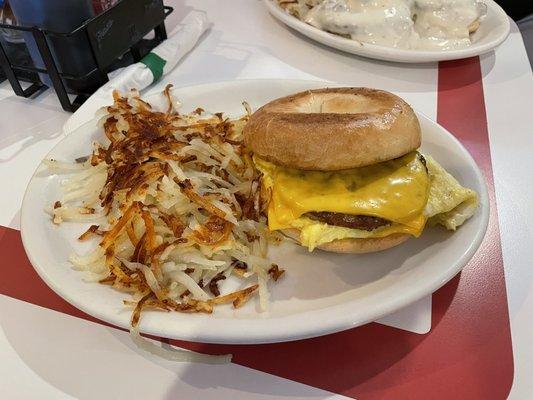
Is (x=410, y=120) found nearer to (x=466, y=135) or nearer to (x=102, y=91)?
(x=466, y=135)

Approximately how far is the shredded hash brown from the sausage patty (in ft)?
0.64

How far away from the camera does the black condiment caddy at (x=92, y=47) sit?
65.5 inches

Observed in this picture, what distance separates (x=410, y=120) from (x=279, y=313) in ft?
1.98

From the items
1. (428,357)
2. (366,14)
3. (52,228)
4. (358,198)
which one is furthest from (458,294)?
(366,14)

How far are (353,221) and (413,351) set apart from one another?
343 mm

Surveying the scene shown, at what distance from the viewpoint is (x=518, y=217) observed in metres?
1.39

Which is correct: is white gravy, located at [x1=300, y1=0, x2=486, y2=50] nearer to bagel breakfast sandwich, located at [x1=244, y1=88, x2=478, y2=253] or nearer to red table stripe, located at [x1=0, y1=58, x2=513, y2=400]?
bagel breakfast sandwich, located at [x1=244, y1=88, x2=478, y2=253]

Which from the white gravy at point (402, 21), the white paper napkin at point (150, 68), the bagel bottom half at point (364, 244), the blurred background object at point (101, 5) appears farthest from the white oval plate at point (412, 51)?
the bagel bottom half at point (364, 244)

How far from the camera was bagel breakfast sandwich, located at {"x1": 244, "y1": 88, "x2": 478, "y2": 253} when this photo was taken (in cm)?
112

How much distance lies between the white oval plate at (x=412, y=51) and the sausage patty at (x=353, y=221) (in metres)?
1.13

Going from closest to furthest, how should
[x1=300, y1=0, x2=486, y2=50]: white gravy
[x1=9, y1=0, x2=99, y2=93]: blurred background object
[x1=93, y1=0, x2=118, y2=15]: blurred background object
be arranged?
[x1=9, y1=0, x2=99, y2=93]: blurred background object → [x1=93, y1=0, x2=118, y2=15]: blurred background object → [x1=300, y1=0, x2=486, y2=50]: white gravy

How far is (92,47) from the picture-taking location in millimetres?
1726

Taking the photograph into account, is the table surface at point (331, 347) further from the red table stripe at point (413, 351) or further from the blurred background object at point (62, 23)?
the blurred background object at point (62, 23)

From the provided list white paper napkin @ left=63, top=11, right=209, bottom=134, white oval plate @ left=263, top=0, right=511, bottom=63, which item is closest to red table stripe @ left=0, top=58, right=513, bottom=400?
white paper napkin @ left=63, top=11, right=209, bottom=134
